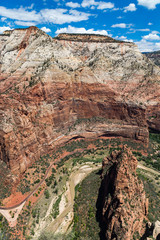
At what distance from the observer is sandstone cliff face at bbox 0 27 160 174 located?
38344mm

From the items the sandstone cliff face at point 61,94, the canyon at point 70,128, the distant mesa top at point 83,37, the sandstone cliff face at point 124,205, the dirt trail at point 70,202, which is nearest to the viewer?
the sandstone cliff face at point 124,205

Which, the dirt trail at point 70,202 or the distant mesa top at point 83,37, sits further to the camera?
the distant mesa top at point 83,37

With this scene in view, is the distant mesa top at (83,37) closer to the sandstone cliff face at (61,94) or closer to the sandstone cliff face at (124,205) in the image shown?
the sandstone cliff face at (61,94)

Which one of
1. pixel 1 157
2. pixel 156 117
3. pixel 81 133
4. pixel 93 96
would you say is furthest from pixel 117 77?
pixel 1 157

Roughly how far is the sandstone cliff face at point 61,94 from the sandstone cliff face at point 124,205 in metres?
20.6

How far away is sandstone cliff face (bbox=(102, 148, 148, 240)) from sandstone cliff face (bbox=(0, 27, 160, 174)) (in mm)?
20601

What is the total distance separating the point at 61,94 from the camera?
163 ft

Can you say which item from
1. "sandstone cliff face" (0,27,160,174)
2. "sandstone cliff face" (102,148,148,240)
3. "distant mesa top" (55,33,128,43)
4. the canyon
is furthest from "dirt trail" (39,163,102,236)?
"distant mesa top" (55,33,128,43)

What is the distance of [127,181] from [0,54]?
59581mm

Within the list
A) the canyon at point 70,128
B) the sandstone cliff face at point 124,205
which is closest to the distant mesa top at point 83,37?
the canyon at point 70,128

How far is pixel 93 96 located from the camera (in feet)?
181

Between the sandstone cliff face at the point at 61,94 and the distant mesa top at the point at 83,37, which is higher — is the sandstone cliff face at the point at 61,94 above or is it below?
below

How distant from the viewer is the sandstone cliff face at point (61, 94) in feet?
126

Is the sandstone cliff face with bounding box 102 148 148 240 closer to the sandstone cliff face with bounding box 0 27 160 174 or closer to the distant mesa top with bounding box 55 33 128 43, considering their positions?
the sandstone cliff face with bounding box 0 27 160 174
